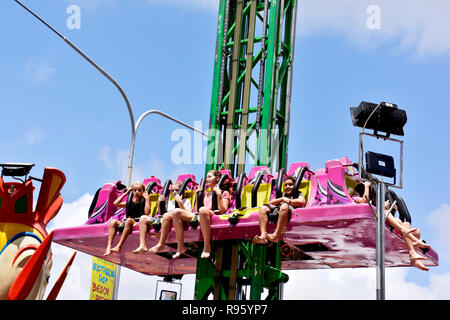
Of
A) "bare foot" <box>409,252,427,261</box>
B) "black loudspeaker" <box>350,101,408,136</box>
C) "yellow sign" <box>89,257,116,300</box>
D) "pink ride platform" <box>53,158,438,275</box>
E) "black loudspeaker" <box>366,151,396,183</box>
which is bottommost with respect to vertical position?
"yellow sign" <box>89,257,116,300</box>

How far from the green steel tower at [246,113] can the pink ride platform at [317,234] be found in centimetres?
86

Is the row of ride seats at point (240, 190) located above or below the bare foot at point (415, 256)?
above

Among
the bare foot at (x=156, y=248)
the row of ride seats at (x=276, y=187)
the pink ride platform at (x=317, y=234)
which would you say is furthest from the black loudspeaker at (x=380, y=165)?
the bare foot at (x=156, y=248)

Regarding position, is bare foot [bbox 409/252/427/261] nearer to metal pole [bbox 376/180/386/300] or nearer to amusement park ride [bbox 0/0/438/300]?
amusement park ride [bbox 0/0/438/300]

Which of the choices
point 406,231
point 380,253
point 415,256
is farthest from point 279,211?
point 380,253

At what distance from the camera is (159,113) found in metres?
21.6

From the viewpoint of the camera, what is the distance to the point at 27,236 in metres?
12.3

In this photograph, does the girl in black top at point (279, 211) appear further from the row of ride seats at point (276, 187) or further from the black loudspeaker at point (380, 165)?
the black loudspeaker at point (380, 165)

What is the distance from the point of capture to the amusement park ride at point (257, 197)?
1403 centimetres

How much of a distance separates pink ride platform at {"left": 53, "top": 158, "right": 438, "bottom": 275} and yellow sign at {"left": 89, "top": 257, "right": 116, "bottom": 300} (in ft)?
1.01

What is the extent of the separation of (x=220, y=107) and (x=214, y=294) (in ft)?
15.8

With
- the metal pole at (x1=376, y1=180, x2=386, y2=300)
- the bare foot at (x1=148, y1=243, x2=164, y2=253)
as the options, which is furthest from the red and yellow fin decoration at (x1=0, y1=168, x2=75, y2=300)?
the metal pole at (x1=376, y1=180, x2=386, y2=300)

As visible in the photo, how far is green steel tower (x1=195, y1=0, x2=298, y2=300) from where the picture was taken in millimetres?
16125
